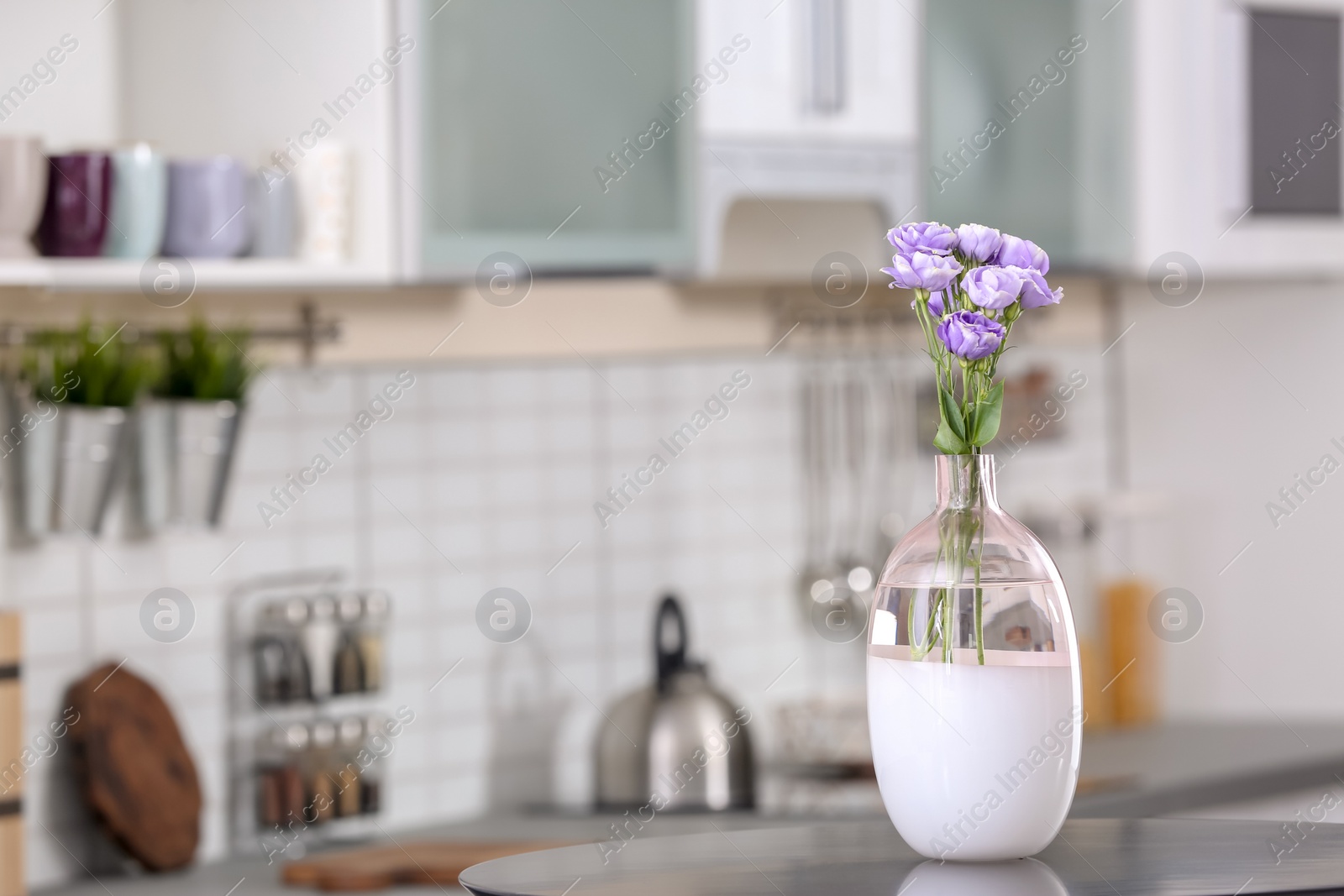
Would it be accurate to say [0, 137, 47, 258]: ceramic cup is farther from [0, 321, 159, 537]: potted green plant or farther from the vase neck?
the vase neck

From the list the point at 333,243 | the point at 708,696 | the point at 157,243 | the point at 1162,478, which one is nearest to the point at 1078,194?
the point at 1162,478

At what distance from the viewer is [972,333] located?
0.99 metres

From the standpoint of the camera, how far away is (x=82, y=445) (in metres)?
1.84

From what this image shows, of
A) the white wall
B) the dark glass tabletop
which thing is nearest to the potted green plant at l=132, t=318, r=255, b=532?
the dark glass tabletop

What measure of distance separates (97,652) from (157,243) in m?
0.51

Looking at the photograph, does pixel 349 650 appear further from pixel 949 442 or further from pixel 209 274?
pixel 949 442

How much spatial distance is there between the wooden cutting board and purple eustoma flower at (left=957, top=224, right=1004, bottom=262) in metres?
1.08

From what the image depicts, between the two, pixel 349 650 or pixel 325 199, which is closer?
pixel 325 199

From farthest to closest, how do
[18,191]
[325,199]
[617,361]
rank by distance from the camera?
[617,361] < [325,199] < [18,191]

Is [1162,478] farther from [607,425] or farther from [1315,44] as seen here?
[607,425]

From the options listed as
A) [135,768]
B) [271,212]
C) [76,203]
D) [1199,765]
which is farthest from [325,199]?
[1199,765]

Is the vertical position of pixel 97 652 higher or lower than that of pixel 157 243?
lower

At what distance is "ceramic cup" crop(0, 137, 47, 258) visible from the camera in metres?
1.68

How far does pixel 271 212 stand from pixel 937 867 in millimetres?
1194
